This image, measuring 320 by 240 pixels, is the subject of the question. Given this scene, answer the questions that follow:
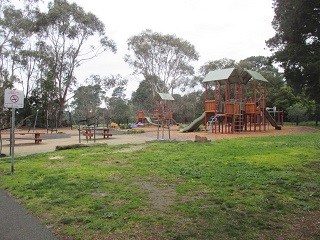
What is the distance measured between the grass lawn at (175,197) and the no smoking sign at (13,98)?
1.45 m

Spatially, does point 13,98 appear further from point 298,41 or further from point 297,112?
point 297,112

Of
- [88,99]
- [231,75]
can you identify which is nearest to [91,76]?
[88,99]

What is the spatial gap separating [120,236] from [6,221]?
1508 millimetres

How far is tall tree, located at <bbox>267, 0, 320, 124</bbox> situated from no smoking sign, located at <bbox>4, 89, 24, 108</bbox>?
632 cm

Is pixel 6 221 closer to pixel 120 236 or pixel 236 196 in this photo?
pixel 120 236

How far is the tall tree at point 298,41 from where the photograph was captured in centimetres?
714

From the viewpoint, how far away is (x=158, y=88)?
132ft

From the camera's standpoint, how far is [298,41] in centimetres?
1166

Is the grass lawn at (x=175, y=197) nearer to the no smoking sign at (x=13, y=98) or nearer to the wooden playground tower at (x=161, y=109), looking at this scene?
the no smoking sign at (x=13, y=98)

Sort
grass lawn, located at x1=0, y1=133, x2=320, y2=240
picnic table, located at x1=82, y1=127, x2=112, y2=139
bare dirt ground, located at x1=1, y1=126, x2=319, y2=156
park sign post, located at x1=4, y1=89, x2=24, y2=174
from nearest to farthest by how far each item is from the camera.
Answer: grass lawn, located at x1=0, y1=133, x2=320, y2=240 → park sign post, located at x1=4, y1=89, x2=24, y2=174 → bare dirt ground, located at x1=1, y1=126, x2=319, y2=156 → picnic table, located at x1=82, y1=127, x2=112, y2=139

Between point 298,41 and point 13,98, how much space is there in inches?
429

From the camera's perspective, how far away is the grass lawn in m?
2.90

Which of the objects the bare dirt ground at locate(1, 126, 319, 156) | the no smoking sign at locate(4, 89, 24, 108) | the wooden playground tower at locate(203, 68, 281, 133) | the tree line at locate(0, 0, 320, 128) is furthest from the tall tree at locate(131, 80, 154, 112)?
the no smoking sign at locate(4, 89, 24, 108)

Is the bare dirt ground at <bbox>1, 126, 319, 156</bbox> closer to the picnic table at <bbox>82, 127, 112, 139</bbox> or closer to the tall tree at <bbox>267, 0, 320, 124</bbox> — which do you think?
the picnic table at <bbox>82, 127, 112, 139</bbox>
